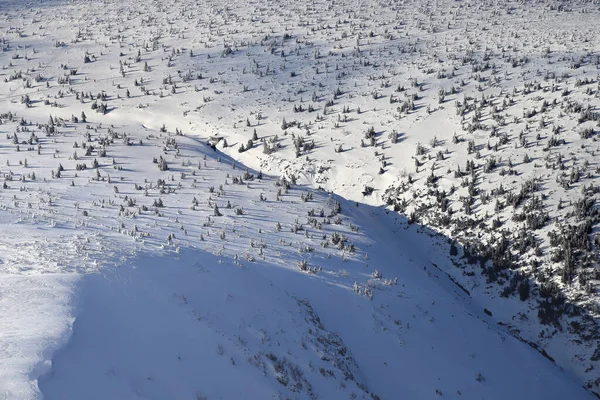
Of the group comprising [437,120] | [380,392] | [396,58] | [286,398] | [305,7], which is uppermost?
[305,7]

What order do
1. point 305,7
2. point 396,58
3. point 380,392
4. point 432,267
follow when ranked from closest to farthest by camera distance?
point 380,392
point 432,267
point 396,58
point 305,7

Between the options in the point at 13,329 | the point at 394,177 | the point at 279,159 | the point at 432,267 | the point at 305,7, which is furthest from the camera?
the point at 305,7

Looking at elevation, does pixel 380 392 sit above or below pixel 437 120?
below

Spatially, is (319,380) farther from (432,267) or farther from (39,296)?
(432,267)

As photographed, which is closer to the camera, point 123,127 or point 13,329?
point 13,329

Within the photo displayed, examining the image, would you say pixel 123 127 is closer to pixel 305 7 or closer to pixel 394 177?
pixel 394 177

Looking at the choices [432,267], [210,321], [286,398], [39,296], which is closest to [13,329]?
[39,296]

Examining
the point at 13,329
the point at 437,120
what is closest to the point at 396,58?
the point at 437,120
